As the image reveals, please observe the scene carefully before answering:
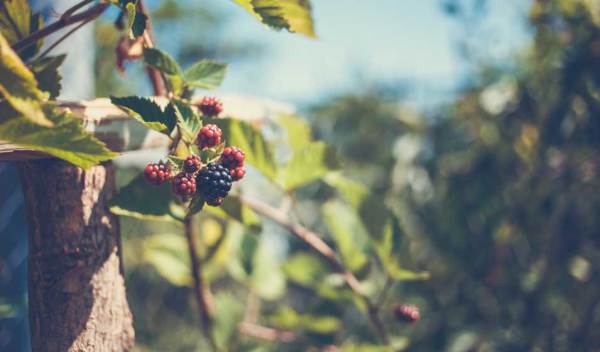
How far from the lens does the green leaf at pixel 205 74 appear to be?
44 centimetres

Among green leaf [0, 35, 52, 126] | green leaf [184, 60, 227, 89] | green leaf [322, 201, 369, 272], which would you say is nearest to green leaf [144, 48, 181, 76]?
green leaf [184, 60, 227, 89]

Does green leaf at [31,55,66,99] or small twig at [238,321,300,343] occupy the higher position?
green leaf at [31,55,66,99]

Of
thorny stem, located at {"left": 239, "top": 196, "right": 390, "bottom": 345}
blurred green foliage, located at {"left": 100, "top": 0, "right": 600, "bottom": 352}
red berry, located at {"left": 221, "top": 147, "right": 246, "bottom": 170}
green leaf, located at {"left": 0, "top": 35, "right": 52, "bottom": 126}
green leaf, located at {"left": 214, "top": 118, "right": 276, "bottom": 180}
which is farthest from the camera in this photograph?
blurred green foliage, located at {"left": 100, "top": 0, "right": 600, "bottom": 352}

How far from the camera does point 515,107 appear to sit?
0.98m

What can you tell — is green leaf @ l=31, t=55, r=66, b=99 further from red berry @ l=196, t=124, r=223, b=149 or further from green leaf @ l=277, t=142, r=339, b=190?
green leaf @ l=277, t=142, r=339, b=190

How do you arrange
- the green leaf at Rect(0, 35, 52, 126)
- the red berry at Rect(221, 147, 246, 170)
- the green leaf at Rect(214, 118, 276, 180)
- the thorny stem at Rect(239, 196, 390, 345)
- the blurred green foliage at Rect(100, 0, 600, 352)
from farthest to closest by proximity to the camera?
the blurred green foliage at Rect(100, 0, 600, 352) < the thorny stem at Rect(239, 196, 390, 345) < the green leaf at Rect(214, 118, 276, 180) < the red berry at Rect(221, 147, 246, 170) < the green leaf at Rect(0, 35, 52, 126)

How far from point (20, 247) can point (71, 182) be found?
186 millimetres

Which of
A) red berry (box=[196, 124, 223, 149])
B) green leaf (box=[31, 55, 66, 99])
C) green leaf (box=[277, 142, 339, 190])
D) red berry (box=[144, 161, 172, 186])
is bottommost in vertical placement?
green leaf (box=[277, 142, 339, 190])

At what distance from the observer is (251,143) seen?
20.6 inches

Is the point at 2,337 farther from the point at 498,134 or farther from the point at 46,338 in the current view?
the point at 498,134

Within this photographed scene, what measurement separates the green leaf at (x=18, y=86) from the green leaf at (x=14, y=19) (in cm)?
14

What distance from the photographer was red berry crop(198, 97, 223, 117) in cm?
43

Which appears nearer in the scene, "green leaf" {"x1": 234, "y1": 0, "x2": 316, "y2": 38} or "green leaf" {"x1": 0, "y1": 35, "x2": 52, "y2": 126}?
"green leaf" {"x1": 0, "y1": 35, "x2": 52, "y2": 126}

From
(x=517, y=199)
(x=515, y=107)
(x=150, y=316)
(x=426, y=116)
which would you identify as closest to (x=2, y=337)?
(x=150, y=316)
